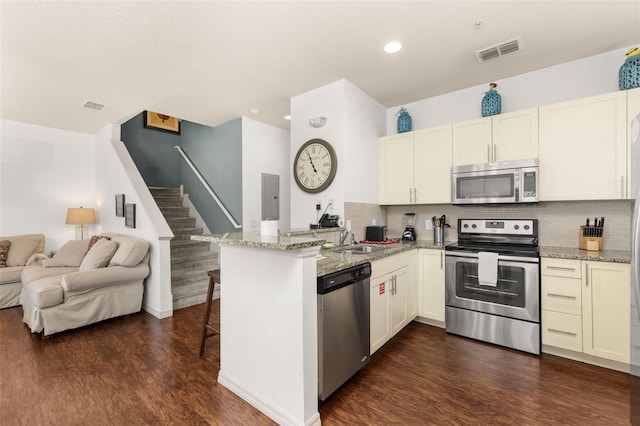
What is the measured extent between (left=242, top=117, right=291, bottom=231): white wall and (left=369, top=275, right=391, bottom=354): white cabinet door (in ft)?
8.50

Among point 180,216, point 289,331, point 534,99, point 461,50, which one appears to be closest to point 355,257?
point 289,331

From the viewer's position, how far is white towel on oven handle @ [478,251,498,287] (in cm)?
265

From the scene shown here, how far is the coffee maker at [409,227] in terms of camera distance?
11.7ft

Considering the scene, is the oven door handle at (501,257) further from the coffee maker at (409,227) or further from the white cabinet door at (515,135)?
the white cabinet door at (515,135)

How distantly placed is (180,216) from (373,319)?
4710mm

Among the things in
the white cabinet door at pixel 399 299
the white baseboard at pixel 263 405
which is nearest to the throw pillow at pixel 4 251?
the white baseboard at pixel 263 405

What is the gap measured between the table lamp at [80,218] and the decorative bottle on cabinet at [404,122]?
5279mm

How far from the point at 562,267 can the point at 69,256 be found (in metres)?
5.88

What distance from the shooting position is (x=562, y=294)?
95.8 inches

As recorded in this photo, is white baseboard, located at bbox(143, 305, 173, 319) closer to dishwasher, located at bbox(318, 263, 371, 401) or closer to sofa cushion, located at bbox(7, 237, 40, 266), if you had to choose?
sofa cushion, located at bbox(7, 237, 40, 266)

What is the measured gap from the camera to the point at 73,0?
1.90 m

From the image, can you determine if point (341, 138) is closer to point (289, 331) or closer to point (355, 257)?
point (355, 257)

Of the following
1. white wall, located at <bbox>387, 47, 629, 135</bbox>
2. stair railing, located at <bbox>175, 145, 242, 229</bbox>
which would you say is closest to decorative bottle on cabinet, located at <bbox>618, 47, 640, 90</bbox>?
white wall, located at <bbox>387, 47, 629, 135</bbox>

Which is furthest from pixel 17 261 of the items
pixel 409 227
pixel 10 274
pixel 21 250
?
pixel 409 227
